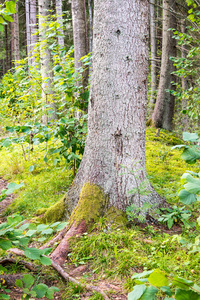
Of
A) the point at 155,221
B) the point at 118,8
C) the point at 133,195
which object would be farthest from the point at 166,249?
the point at 118,8

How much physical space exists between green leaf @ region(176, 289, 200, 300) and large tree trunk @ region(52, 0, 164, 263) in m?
2.09

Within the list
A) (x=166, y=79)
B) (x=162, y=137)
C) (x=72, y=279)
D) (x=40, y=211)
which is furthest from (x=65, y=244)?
(x=166, y=79)

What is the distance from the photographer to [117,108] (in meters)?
3.06

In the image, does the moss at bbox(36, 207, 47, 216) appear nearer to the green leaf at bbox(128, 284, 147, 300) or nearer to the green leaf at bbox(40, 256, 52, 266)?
the green leaf at bbox(40, 256, 52, 266)

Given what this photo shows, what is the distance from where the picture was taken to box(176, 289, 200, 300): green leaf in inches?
34.4

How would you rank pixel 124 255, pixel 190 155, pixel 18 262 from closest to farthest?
pixel 190 155 < pixel 124 255 < pixel 18 262

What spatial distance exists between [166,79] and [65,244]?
23.5 ft

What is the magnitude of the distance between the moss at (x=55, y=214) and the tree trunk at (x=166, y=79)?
615 cm

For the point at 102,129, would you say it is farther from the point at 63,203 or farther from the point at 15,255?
the point at 15,255

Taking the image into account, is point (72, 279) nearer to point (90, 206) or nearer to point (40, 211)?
point (90, 206)

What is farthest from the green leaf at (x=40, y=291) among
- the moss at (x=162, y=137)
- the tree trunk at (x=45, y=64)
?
the moss at (x=162, y=137)

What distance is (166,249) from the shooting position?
8.54 ft

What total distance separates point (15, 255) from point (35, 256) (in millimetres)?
1834

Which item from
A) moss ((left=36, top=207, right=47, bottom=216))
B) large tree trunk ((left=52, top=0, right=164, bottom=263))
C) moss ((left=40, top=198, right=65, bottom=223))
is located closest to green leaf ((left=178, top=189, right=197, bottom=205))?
large tree trunk ((left=52, top=0, right=164, bottom=263))
